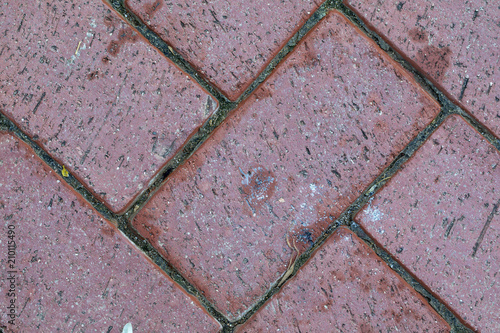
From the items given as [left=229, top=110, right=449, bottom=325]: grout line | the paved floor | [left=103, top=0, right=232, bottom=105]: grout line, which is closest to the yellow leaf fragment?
the paved floor

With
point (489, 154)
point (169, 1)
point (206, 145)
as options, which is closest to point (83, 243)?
point (206, 145)

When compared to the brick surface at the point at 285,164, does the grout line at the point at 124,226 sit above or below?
below

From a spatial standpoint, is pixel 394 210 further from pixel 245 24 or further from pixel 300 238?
pixel 245 24

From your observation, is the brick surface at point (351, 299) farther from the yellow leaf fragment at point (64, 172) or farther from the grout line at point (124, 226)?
the yellow leaf fragment at point (64, 172)

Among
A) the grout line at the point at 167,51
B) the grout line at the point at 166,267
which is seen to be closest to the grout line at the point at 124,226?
the grout line at the point at 166,267

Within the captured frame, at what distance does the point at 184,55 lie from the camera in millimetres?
736

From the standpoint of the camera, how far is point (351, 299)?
73cm

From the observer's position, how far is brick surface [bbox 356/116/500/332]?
0.73m

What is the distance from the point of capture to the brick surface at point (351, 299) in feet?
2.39

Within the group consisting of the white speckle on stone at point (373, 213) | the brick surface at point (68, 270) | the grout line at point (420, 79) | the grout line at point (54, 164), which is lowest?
the brick surface at point (68, 270)

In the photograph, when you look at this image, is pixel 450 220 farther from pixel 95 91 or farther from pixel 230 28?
pixel 95 91

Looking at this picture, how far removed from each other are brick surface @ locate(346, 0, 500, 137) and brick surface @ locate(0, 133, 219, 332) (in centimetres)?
80

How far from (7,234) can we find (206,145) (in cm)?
52

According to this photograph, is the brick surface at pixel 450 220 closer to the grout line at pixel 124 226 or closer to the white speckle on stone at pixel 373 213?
the white speckle on stone at pixel 373 213
